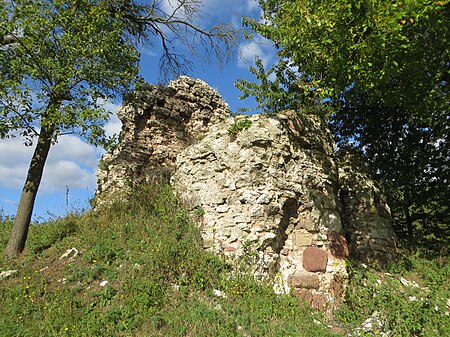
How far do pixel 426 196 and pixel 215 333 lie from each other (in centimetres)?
874

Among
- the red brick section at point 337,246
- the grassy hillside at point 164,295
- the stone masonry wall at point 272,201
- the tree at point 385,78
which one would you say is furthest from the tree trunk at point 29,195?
the red brick section at point 337,246

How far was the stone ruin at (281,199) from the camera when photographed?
5992mm

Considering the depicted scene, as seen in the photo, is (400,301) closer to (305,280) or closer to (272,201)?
(305,280)

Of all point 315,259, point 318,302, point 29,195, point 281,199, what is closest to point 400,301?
point 318,302

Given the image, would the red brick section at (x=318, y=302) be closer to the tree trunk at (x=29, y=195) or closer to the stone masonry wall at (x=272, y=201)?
the stone masonry wall at (x=272, y=201)

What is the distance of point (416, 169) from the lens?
397 inches

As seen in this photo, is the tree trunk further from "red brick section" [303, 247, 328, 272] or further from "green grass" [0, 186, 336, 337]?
"red brick section" [303, 247, 328, 272]

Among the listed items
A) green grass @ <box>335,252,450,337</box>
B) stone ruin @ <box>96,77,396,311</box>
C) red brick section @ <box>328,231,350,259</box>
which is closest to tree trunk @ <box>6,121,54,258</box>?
stone ruin @ <box>96,77,396,311</box>

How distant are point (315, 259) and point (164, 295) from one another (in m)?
2.93

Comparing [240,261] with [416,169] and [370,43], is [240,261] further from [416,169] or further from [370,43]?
[416,169]

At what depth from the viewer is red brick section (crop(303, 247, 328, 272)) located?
19.8ft

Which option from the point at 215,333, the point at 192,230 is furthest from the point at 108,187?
the point at 215,333

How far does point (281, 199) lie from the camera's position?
6438 mm

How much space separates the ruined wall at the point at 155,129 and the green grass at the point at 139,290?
2060 mm
